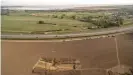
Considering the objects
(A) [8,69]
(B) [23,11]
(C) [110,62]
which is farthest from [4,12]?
(C) [110,62]

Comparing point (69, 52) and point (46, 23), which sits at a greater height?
point (46, 23)

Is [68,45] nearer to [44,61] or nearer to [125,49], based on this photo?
[44,61]

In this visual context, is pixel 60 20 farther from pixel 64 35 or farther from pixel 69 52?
pixel 69 52

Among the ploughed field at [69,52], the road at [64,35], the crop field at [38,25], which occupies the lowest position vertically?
the ploughed field at [69,52]

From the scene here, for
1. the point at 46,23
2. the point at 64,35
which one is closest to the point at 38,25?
the point at 46,23

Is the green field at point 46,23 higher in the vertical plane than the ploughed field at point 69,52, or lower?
higher

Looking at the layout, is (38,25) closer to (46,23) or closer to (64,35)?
(46,23)
